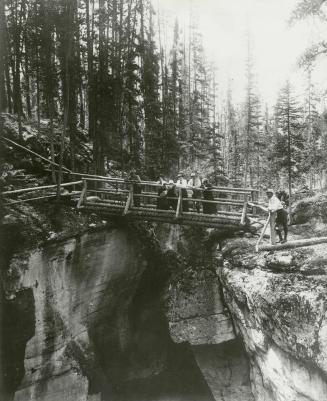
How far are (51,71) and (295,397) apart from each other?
51.4 feet

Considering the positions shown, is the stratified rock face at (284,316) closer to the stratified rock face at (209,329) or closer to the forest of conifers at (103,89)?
the stratified rock face at (209,329)

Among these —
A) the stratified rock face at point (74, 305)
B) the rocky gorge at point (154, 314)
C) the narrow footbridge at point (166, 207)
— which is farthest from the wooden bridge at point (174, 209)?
the stratified rock face at point (74, 305)

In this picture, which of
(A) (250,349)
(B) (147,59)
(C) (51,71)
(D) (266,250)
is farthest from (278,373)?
(B) (147,59)

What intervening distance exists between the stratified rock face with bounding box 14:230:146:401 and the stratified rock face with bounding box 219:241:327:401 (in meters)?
4.71

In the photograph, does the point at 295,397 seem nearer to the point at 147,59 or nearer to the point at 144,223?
the point at 144,223

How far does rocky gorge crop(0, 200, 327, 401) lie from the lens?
12.2 meters

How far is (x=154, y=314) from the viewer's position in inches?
712

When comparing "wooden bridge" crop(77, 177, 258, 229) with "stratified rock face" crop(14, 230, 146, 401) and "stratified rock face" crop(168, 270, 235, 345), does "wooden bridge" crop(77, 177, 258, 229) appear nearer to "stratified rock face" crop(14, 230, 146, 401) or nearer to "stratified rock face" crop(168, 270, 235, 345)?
A: "stratified rock face" crop(14, 230, 146, 401)

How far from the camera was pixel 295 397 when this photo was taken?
1216 cm

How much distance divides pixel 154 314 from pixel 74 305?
433 centimetres

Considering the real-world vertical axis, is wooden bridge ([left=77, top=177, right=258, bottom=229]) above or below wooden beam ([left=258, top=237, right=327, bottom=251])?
above

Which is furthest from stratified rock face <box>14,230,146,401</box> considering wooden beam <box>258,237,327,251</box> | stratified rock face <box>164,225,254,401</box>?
wooden beam <box>258,237,327,251</box>

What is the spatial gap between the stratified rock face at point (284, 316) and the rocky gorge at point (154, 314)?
0.04m

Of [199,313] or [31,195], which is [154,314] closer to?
[199,313]
